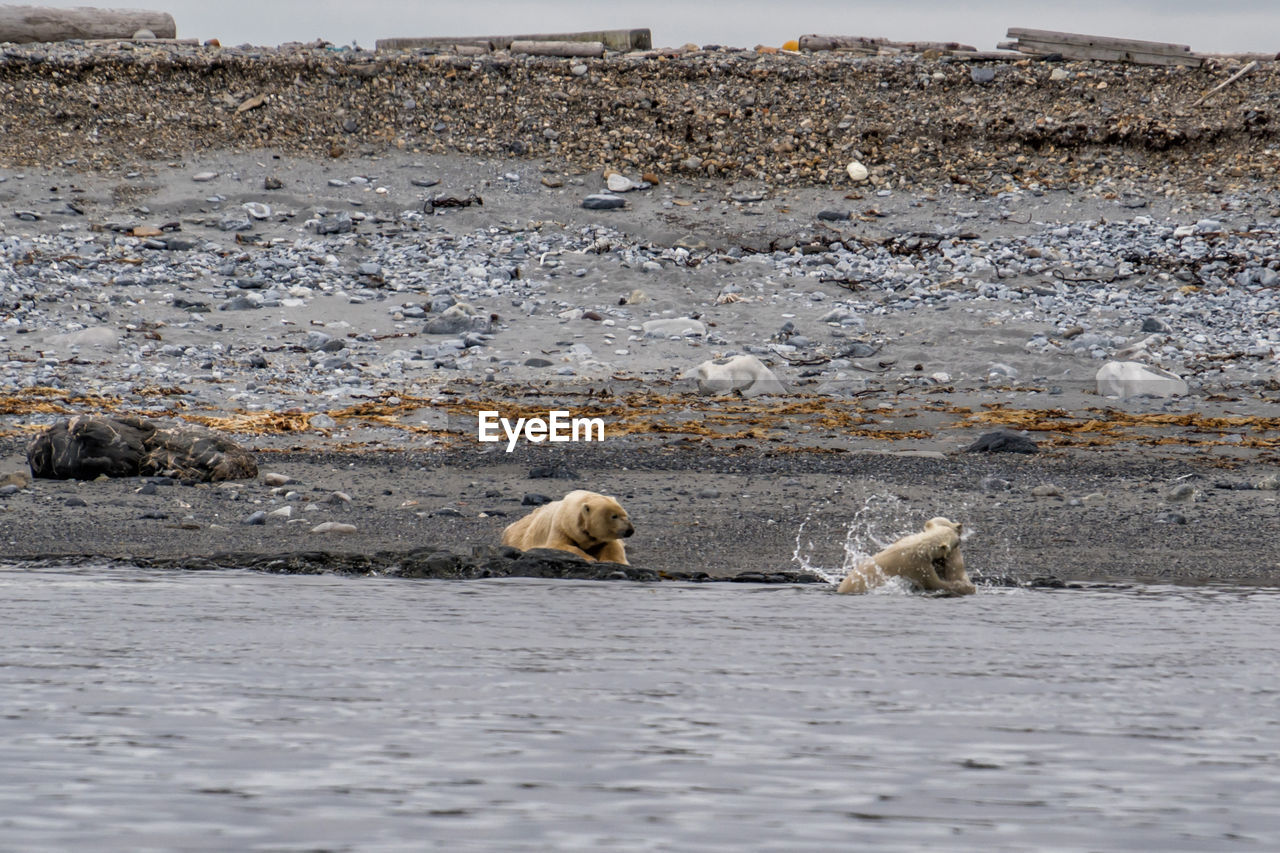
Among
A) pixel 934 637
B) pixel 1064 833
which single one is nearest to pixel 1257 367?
pixel 934 637

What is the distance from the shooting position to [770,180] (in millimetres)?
21188

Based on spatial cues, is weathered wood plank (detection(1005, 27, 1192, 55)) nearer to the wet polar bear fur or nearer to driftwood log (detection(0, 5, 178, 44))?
driftwood log (detection(0, 5, 178, 44))

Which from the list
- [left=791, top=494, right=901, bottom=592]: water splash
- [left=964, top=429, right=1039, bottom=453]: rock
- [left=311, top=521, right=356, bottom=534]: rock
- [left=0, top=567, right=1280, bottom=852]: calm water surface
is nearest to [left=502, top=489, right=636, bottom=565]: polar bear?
[left=0, top=567, right=1280, bottom=852]: calm water surface

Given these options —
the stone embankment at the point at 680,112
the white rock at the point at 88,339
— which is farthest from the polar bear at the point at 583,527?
the stone embankment at the point at 680,112

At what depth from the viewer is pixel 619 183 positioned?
68.2 ft

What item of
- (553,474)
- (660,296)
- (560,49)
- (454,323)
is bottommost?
(553,474)

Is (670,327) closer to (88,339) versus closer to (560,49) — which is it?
(88,339)

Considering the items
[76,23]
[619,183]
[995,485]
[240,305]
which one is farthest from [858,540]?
[76,23]

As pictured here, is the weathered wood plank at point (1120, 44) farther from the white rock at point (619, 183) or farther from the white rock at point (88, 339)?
the white rock at point (88, 339)

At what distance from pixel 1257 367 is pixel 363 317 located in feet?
30.0

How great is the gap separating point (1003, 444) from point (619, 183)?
1046cm

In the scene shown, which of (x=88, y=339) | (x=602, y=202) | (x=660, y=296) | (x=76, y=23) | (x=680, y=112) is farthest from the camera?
(x=76, y=23)

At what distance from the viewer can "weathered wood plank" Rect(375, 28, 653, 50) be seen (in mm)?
24203

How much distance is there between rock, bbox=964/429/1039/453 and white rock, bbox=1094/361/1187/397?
2.49 metres
